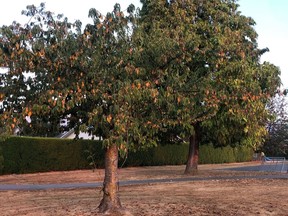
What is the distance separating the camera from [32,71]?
8984mm

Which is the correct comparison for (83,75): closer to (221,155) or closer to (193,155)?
(193,155)

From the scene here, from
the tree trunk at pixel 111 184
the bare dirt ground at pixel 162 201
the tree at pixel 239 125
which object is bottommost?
the bare dirt ground at pixel 162 201

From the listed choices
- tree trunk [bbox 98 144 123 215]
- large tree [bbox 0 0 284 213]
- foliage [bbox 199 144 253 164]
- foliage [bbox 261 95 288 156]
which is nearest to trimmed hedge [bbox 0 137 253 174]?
foliage [bbox 199 144 253 164]

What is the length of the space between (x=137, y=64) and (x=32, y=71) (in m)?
2.07

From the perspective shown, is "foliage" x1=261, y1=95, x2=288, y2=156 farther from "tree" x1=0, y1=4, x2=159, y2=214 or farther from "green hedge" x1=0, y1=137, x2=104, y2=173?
"tree" x1=0, y1=4, x2=159, y2=214

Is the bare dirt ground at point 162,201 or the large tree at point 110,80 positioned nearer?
the large tree at point 110,80

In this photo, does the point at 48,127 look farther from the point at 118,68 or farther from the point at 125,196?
the point at 125,196

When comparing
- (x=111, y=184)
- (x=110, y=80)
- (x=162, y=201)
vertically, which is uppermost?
(x=110, y=80)

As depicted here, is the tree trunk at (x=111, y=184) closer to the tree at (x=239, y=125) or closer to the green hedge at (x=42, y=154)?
the tree at (x=239, y=125)

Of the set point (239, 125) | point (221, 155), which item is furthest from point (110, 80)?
point (221, 155)

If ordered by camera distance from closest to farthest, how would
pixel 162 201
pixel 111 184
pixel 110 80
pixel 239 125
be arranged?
pixel 110 80 < pixel 111 184 < pixel 162 201 < pixel 239 125

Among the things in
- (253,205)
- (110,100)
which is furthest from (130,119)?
(253,205)

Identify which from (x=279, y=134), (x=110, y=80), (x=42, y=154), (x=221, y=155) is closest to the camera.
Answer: (x=110, y=80)

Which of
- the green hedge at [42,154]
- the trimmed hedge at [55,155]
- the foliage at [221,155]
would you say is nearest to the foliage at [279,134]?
the foliage at [221,155]
